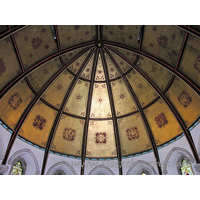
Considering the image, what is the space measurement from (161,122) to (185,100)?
2.23 metres

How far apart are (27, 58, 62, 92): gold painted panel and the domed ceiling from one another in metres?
0.06

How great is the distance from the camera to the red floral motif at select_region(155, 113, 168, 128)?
13.2m

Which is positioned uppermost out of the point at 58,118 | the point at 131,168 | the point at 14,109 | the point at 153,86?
the point at 153,86

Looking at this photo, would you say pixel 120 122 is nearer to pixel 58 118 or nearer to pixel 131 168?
pixel 131 168

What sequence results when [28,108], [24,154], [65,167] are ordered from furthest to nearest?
[65,167]
[28,108]
[24,154]

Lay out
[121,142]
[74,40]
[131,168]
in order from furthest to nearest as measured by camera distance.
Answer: [121,142], [131,168], [74,40]


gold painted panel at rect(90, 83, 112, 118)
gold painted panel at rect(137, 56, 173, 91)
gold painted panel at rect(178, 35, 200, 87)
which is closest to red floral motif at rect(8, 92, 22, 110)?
gold painted panel at rect(90, 83, 112, 118)

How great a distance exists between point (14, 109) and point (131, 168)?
789cm

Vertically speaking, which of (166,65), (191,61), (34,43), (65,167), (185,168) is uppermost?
(34,43)

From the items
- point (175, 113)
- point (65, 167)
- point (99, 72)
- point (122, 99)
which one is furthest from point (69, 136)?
point (175, 113)

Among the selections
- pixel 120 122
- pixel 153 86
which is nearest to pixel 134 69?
pixel 153 86

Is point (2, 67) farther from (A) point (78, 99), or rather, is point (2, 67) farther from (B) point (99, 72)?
(B) point (99, 72)

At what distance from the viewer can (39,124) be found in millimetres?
13234

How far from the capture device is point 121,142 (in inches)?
568
